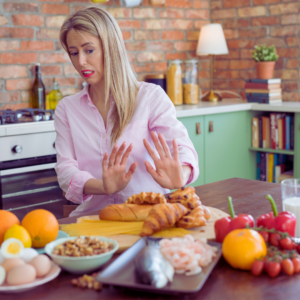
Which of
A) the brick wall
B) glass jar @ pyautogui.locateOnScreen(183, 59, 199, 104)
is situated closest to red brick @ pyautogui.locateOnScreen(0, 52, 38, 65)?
the brick wall

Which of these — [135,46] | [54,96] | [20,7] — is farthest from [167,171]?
[135,46]

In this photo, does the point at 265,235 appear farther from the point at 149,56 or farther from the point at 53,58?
the point at 149,56

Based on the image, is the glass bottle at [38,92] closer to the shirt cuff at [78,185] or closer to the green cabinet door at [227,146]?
the green cabinet door at [227,146]

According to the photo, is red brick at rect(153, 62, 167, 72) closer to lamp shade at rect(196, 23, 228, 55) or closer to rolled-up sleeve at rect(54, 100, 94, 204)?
lamp shade at rect(196, 23, 228, 55)

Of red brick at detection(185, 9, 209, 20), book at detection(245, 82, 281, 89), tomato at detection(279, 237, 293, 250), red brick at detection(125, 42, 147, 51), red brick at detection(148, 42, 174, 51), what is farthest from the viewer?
red brick at detection(185, 9, 209, 20)

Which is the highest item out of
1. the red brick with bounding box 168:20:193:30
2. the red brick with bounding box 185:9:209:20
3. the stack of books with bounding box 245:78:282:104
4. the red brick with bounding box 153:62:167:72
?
the red brick with bounding box 185:9:209:20

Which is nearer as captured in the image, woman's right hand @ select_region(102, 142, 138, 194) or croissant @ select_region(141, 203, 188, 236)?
croissant @ select_region(141, 203, 188, 236)

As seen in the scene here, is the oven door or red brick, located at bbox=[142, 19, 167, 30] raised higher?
red brick, located at bbox=[142, 19, 167, 30]

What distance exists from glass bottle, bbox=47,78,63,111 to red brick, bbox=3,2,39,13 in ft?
1.58

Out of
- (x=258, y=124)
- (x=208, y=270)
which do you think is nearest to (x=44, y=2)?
(x=258, y=124)

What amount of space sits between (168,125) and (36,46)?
1641mm

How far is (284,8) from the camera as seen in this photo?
357 centimetres

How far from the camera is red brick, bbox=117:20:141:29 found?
11.2 ft

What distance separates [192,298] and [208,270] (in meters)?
0.07
